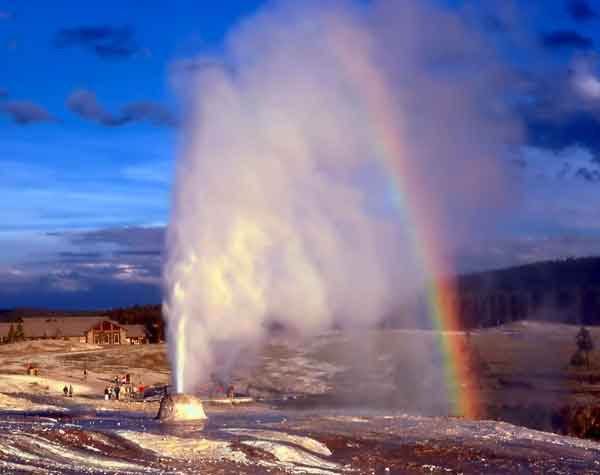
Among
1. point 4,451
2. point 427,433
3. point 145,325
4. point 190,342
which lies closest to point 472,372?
point 190,342

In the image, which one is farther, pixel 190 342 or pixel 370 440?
pixel 190 342

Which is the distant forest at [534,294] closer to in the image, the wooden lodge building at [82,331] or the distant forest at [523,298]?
the distant forest at [523,298]

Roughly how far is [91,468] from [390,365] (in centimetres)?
3795

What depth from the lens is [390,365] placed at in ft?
174

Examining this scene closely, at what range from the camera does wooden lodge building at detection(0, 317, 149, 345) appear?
7962 cm

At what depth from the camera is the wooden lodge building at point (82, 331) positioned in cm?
7962

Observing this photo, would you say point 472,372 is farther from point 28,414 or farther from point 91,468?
point 91,468

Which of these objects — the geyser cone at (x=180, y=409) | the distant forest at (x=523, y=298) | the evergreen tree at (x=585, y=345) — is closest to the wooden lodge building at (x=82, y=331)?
the distant forest at (x=523, y=298)

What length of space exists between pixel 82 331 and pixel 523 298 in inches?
1571

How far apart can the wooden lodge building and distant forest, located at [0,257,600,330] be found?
1.74 metres

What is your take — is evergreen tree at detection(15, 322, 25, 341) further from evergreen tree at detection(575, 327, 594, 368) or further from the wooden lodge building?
evergreen tree at detection(575, 327, 594, 368)

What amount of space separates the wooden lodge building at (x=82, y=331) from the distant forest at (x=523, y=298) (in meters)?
1.74

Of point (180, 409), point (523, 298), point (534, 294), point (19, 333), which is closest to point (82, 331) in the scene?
point (19, 333)

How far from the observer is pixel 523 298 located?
9438 cm
